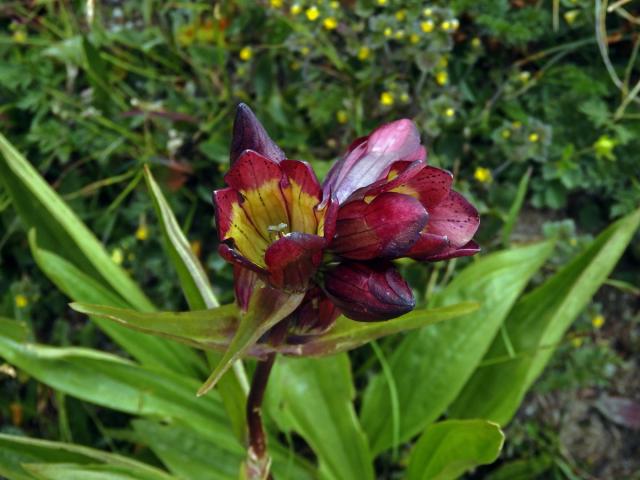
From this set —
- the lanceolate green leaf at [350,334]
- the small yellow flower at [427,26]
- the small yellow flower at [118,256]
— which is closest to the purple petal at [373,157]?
the lanceolate green leaf at [350,334]

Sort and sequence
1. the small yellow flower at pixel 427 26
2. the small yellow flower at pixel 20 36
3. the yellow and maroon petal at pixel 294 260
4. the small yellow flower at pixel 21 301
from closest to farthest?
the yellow and maroon petal at pixel 294 260 → the small yellow flower at pixel 427 26 → the small yellow flower at pixel 21 301 → the small yellow flower at pixel 20 36

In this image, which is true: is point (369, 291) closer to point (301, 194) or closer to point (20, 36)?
point (301, 194)

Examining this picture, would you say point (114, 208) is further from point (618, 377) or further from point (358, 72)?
point (618, 377)

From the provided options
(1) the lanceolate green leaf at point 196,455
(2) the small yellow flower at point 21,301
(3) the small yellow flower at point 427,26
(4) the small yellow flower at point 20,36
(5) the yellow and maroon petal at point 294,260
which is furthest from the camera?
(4) the small yellow flower at point 20,36

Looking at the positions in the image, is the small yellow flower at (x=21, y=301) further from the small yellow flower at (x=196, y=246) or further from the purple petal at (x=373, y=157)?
the purple petal at (x=373, y=157)

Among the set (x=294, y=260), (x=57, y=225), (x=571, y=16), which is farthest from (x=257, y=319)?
(x=571, y=16)

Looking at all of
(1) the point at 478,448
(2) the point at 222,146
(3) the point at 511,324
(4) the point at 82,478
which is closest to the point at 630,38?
(3) the point at 511,324
